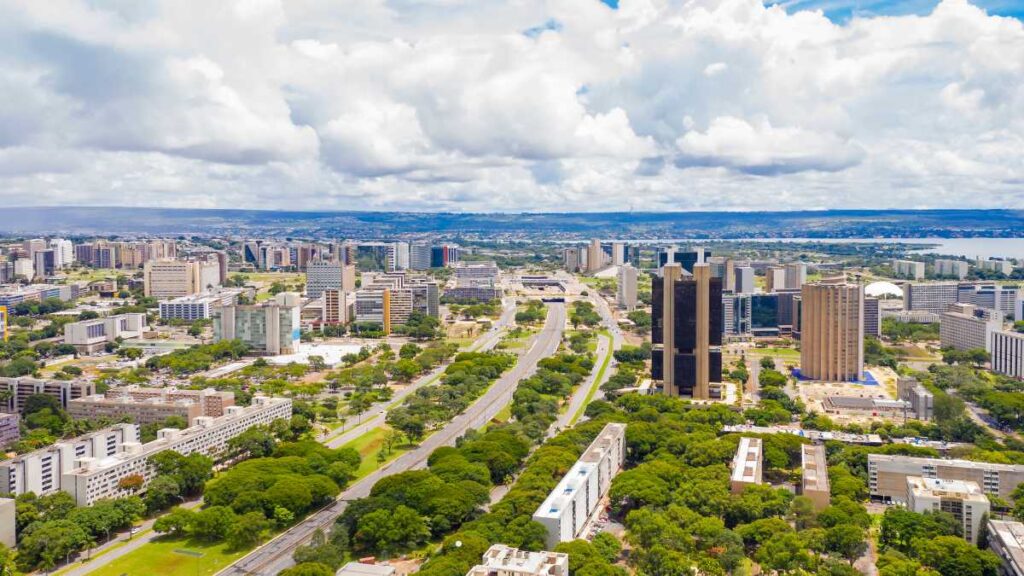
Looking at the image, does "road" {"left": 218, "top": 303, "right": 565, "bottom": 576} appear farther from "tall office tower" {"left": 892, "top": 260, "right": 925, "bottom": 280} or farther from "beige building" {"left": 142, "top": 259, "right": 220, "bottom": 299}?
"tall office tower" {"left": 892, "top": 260, "right": 925, "bottom": 280}

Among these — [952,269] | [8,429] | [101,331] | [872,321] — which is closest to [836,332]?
[872,321]

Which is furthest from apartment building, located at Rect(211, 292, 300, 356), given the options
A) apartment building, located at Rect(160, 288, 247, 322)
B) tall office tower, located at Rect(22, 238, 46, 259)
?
tall office tower, located at Rect(22, 238, 46, 259)

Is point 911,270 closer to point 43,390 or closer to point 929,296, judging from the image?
point 929,296

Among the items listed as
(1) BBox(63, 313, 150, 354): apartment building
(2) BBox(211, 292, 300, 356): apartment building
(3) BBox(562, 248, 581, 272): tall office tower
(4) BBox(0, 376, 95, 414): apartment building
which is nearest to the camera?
(4) BBox(0, 376, 95, 414): apartment building

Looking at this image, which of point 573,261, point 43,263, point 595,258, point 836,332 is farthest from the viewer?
point 573,261

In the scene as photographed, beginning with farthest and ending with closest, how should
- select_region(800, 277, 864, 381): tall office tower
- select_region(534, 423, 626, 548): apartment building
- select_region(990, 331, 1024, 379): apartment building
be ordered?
select_region(990, 331, 1024, 379): apartment building
select_region(800, 277, 864, 381): tall office tower
select_region(534, 423, 626, 548): apartment building

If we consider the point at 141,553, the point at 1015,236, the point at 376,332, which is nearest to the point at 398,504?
the point at 141,553
